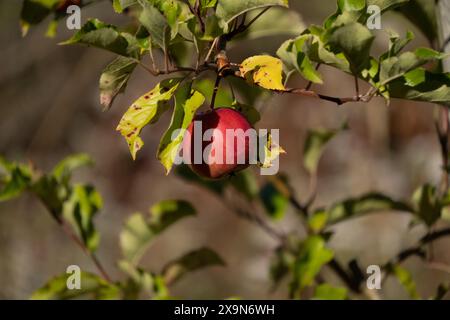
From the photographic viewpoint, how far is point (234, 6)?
2.51ft

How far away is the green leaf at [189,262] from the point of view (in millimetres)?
1233

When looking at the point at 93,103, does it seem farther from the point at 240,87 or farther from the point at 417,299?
the point at 417,299

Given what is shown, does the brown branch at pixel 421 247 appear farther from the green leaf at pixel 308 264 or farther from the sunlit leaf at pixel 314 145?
the sunlit leaf at pixel 314 145

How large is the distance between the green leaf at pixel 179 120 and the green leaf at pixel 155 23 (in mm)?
64

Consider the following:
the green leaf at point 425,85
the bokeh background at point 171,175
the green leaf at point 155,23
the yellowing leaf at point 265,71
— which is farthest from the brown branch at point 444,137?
the bokeh background at point 171,175

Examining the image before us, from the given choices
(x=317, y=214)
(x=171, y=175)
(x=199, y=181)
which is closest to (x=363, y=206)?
(x=317, y=214)

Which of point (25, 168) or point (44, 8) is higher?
point (44, 8)

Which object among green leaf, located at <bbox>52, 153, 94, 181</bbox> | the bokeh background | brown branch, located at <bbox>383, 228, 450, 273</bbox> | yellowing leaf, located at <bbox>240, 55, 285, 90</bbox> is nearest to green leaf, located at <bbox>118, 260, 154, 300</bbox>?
green leaf, located at <bbox>52, 153, 94, 181</bbox>

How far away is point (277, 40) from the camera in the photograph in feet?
9.42

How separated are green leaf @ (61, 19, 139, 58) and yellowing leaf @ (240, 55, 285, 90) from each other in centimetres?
12
